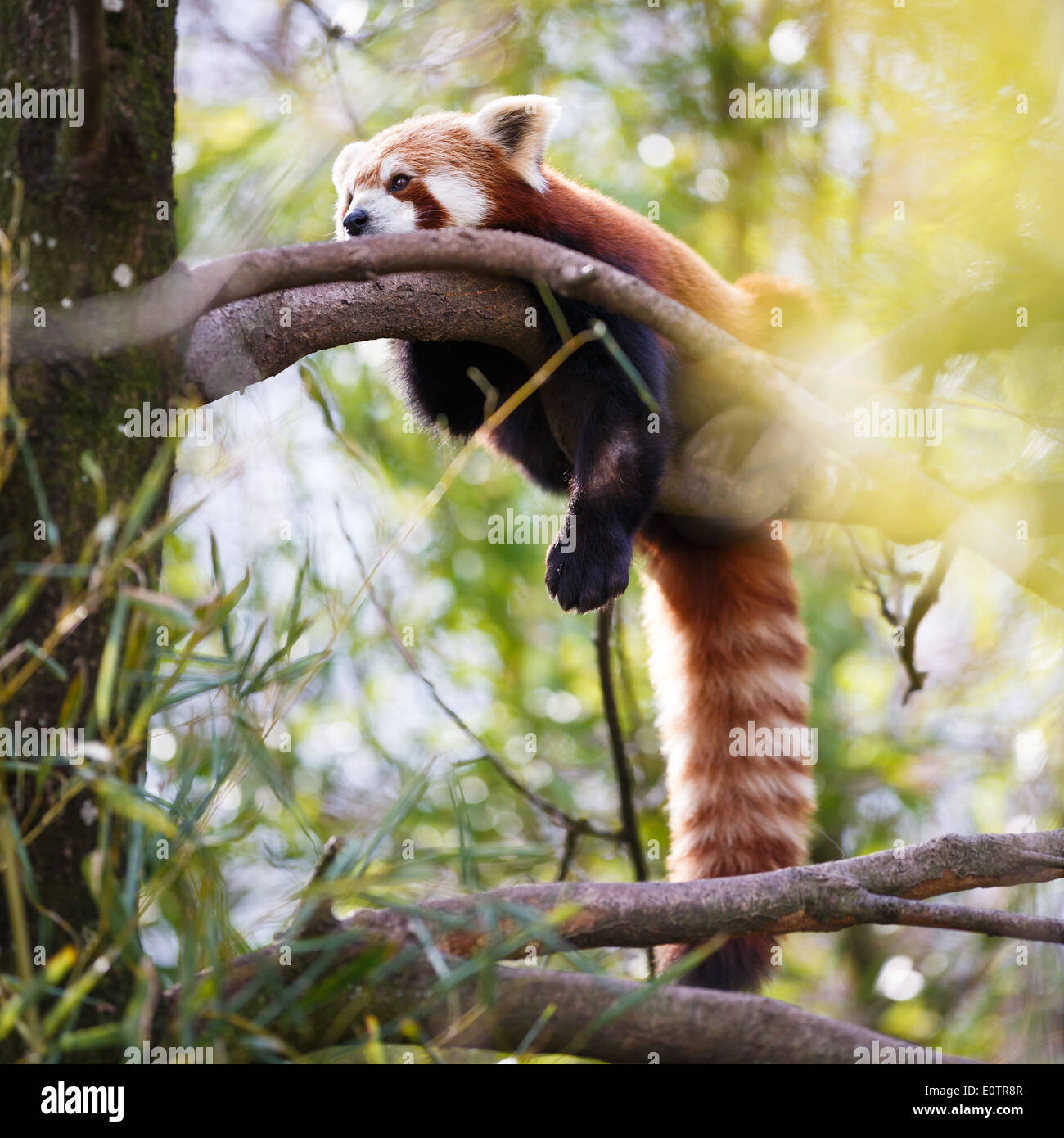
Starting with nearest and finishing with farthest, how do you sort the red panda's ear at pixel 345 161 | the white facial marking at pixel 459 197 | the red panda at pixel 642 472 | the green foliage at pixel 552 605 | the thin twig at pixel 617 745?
the green foliage at pixel 552 605, the red panda at pixel 642 472, the thin twig at pixel 617 745, the white facial marking at pixel 459 197, the red panda's ear at pixel 345 161

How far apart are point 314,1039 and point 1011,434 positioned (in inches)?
87.7

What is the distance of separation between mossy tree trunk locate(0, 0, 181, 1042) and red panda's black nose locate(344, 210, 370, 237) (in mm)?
1376

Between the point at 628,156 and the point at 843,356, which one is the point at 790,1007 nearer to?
the point at 843,356

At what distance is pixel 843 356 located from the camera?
11.5ft

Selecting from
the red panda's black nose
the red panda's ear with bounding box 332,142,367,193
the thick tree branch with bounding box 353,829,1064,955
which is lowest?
the thick tree branch with bounding box 353,829,1064,955

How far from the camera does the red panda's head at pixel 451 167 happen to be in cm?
372

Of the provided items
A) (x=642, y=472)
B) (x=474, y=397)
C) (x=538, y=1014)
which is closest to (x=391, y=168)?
(x=474, y=397)

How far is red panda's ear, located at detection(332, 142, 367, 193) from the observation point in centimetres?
394

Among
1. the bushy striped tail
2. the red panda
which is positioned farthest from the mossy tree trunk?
the bushy striped tail

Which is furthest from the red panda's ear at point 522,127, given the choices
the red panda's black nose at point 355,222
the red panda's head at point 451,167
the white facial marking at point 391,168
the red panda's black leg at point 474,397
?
the red panda's black leg at point 474,397

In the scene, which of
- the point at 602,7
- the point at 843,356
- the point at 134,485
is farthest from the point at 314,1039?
the point at 602,7

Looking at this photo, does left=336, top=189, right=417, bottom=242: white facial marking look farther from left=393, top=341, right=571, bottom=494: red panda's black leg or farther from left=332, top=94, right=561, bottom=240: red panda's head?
left=393, top=341, right=571, bottom=494: red panda's black leg

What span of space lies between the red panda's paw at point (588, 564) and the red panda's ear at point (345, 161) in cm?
159

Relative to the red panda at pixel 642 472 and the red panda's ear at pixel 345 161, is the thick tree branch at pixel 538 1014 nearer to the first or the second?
the red panda at pixel 642 472
